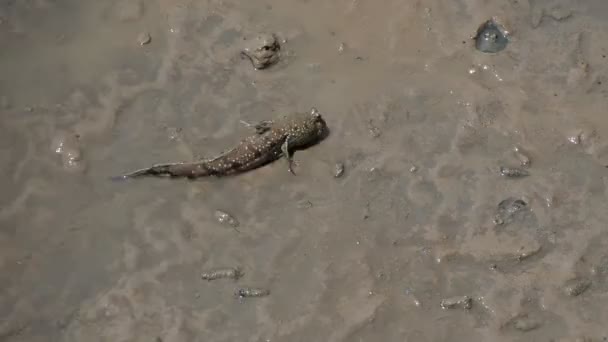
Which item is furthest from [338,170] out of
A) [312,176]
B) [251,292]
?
[251,292]

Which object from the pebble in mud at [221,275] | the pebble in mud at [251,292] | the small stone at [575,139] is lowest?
the pebble in mud at [251,292]

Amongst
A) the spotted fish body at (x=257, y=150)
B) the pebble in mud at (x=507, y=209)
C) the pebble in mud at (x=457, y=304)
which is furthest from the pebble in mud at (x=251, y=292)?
the pebble in mud at (x=507, y=209)

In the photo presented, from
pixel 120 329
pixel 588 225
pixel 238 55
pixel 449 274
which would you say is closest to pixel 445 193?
pixel 449 274

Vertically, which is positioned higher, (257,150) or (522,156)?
(522,156)

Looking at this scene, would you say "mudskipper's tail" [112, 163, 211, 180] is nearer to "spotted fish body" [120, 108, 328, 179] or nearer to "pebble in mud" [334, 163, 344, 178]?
"spotted fish body" [120, 108, 328, 179]

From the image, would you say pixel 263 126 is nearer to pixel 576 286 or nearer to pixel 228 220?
pixel 228 220

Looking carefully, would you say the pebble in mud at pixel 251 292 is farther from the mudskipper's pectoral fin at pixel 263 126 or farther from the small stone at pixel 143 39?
the small stone at pixel 143 39
